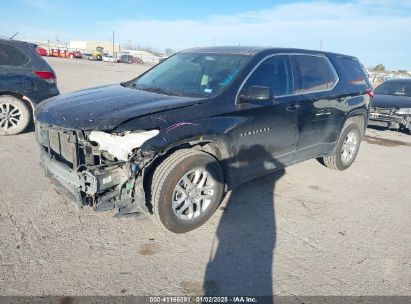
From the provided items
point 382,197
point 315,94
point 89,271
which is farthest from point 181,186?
point 382,197

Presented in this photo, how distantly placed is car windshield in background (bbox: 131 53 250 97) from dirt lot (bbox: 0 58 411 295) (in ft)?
4.84

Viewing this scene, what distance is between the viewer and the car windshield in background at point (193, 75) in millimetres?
3801

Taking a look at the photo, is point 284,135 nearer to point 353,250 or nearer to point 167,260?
point 353,250

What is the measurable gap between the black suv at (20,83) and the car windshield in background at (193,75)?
2.94 m

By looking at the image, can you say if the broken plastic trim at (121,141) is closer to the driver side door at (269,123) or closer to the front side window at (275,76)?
the driver side door at (269,123)

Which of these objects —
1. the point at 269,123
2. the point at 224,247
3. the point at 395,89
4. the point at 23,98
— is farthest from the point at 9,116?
the point at 395,89

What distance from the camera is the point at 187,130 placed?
3.24m

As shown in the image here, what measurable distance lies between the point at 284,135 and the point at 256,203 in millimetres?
942

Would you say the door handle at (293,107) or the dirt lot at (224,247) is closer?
the dirt lot at (224,247)

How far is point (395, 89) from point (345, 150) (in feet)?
20.5

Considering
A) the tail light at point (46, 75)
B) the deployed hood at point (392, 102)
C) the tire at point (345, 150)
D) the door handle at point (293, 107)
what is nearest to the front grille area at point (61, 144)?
the door handle at point (293, 107)

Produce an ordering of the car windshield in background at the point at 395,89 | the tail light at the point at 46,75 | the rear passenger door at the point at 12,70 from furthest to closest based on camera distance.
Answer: the car windshield in background at the point at 395,89 < the tail light at the point at 46,75 < the rear passenger door at the point at 12,70

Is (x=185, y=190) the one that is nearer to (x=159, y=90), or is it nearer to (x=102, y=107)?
(x=102, y=107)

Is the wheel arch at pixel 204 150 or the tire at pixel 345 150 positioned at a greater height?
the wheel arch at pixel 204 150
